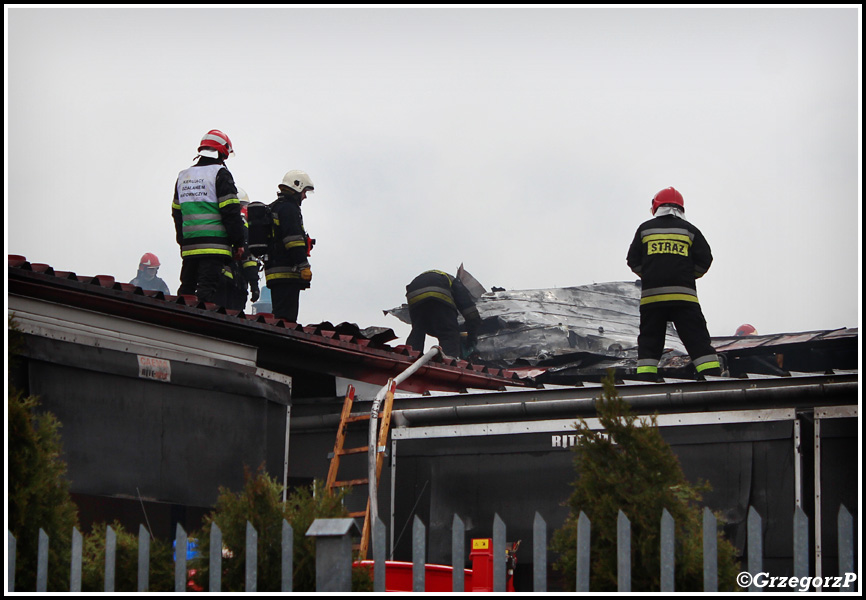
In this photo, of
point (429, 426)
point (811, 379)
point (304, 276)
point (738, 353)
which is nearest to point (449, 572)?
point (429, 426)

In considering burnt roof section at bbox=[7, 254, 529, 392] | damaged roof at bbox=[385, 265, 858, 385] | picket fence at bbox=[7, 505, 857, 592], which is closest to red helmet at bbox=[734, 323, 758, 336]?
damaged roof at bbox=[385, 265, 858, 385]

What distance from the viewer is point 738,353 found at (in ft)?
41.2

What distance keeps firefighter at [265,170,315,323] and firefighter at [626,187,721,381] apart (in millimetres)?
3594

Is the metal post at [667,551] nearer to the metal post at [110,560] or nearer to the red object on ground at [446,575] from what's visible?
the red object on ground at [446,575]

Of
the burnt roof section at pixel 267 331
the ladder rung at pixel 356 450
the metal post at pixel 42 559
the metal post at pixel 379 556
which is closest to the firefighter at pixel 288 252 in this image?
the burnt roof section at pixel 267 331

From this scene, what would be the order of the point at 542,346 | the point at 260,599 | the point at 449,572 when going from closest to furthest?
the point at 260,599
the point at 449,572
the point at 542,346

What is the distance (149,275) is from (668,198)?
8.84 m

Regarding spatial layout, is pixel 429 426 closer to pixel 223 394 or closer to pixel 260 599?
pixel 223 394

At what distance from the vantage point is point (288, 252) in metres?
12.0

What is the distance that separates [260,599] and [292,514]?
18.5 inches

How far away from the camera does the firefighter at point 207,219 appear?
10.8 meters

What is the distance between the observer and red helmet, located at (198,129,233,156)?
1103 cm

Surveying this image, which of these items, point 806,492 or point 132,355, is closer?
point 806,492

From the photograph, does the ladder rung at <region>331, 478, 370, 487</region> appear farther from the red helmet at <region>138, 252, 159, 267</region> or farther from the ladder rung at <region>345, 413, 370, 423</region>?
the red helmet at <region>138, 252, 159, 267</region>
